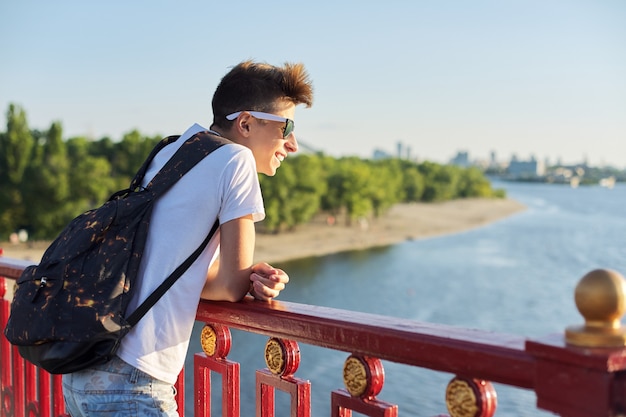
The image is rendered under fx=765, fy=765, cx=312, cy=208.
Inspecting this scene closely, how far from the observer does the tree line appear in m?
47.4

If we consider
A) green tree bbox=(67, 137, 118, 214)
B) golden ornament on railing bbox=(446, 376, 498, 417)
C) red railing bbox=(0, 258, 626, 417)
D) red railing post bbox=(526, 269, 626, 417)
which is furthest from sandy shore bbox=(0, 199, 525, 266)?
red railing post bbox=(526, 269, 626, 417)

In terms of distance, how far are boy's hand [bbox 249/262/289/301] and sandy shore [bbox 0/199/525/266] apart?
143 feet

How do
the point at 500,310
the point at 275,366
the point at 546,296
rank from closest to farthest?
the point at 275,366
the point at 500,310
the point at 546,296

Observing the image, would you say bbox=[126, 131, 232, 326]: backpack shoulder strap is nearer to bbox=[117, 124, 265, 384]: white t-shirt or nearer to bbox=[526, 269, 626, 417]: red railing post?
bbox=[117, 124, 265, 384]: white t-shirt

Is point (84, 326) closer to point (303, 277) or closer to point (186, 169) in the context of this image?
point (186, 169)

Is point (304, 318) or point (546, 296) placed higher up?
point (304, 318)

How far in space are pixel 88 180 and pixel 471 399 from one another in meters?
49.6

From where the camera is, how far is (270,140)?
7.32 feet

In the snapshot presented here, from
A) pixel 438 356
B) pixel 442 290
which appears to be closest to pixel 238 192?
pixel 438 356

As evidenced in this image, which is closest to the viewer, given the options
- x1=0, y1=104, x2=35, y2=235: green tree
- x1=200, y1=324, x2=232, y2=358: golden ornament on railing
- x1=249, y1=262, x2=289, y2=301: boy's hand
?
x1=249, y1=262, x2=289, y2=301: boy's hand

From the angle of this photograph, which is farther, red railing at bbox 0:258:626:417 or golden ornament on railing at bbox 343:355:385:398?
golden ornament on railing at bbox 343:355:385:398

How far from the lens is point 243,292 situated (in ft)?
7.13

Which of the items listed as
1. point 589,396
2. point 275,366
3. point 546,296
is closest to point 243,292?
point 275,366

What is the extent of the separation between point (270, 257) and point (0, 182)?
2050 cm
